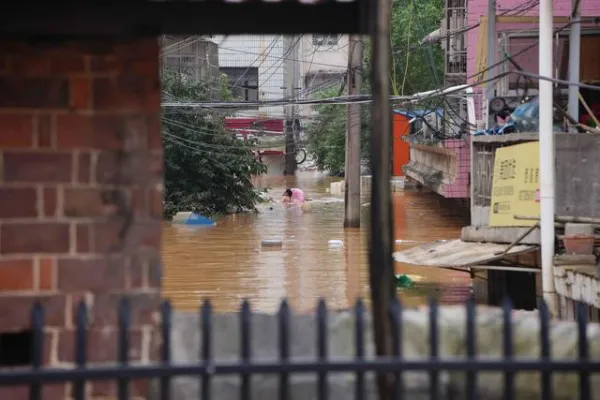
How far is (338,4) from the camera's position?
3641mm

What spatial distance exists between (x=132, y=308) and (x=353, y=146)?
25903 mm

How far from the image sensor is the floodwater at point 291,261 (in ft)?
61.1

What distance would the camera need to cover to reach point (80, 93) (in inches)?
144

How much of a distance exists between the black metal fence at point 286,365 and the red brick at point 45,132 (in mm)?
677

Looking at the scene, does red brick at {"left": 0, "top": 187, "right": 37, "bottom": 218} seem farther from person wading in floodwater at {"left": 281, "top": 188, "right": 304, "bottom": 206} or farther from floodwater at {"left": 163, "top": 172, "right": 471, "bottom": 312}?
person wading in floodwater at {"left": 281, "top": 188, "right": 304, "bottom": 206}

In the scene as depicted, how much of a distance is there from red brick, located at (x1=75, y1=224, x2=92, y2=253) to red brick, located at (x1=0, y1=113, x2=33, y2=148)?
1.10 feet

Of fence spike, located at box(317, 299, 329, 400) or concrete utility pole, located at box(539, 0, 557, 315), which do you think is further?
concrete utility pole, located at box(539, 0, 557, 315)

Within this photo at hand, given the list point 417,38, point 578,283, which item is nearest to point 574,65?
point 578,283

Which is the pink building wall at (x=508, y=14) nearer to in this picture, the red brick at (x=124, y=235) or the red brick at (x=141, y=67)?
the red brick at (x=141, y=67)

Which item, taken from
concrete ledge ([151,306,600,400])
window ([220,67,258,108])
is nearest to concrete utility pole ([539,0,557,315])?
concrete ledge ([151,306,600,400])

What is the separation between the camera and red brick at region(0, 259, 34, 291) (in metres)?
3.60

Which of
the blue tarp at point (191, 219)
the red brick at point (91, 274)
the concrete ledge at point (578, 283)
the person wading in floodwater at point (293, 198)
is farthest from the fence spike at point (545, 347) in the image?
the person wading in floodwater at point (293, 198)

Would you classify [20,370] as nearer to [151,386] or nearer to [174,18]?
[151,386]

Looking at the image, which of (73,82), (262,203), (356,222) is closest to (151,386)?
(73,82)
